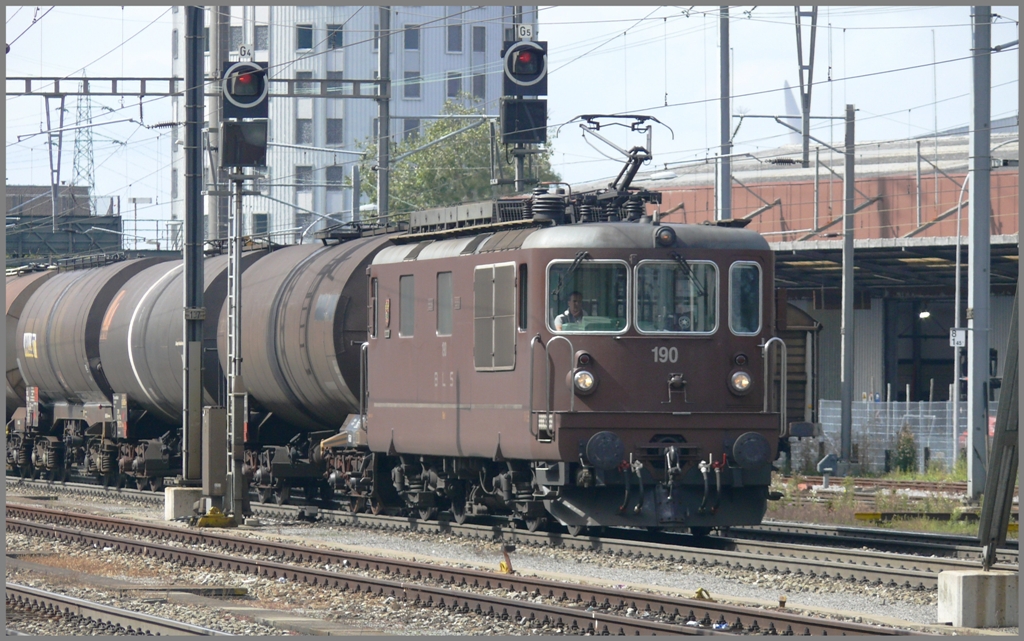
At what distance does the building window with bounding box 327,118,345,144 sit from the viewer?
8169 centimetres

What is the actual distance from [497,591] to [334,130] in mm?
71084

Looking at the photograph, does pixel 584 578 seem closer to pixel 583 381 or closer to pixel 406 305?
pixel 583 381

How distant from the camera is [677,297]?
617 inches

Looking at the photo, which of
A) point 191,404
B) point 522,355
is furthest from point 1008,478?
point 191,404

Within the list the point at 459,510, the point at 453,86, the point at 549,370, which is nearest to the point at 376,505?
the point at 459,510

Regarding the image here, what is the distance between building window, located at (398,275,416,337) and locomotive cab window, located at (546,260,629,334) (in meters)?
2.99

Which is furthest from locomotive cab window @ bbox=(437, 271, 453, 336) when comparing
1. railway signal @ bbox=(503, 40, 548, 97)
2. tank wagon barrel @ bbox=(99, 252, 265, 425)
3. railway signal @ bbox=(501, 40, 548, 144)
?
tank wagon barrel @ bbox=(99, 252, 265, 425)

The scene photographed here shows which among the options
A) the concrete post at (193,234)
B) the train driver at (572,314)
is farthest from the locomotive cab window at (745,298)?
the concrete post at (193,234)

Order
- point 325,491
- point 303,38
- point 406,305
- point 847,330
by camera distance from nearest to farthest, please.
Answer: point 406,305, point 325,491, point 847,330, point 303,38

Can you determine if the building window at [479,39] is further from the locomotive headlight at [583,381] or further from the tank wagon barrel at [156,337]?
the locomotive headlight at [583,381]

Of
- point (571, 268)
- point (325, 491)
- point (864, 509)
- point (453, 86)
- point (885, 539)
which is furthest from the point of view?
point (453, 86)

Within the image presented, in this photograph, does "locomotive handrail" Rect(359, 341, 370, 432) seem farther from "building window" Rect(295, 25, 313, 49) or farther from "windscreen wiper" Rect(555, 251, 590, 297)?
"building window" Rect(295, 25, 313, 49)

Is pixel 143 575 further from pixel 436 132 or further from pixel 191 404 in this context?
pixel 436 132

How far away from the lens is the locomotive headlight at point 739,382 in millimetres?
15633
